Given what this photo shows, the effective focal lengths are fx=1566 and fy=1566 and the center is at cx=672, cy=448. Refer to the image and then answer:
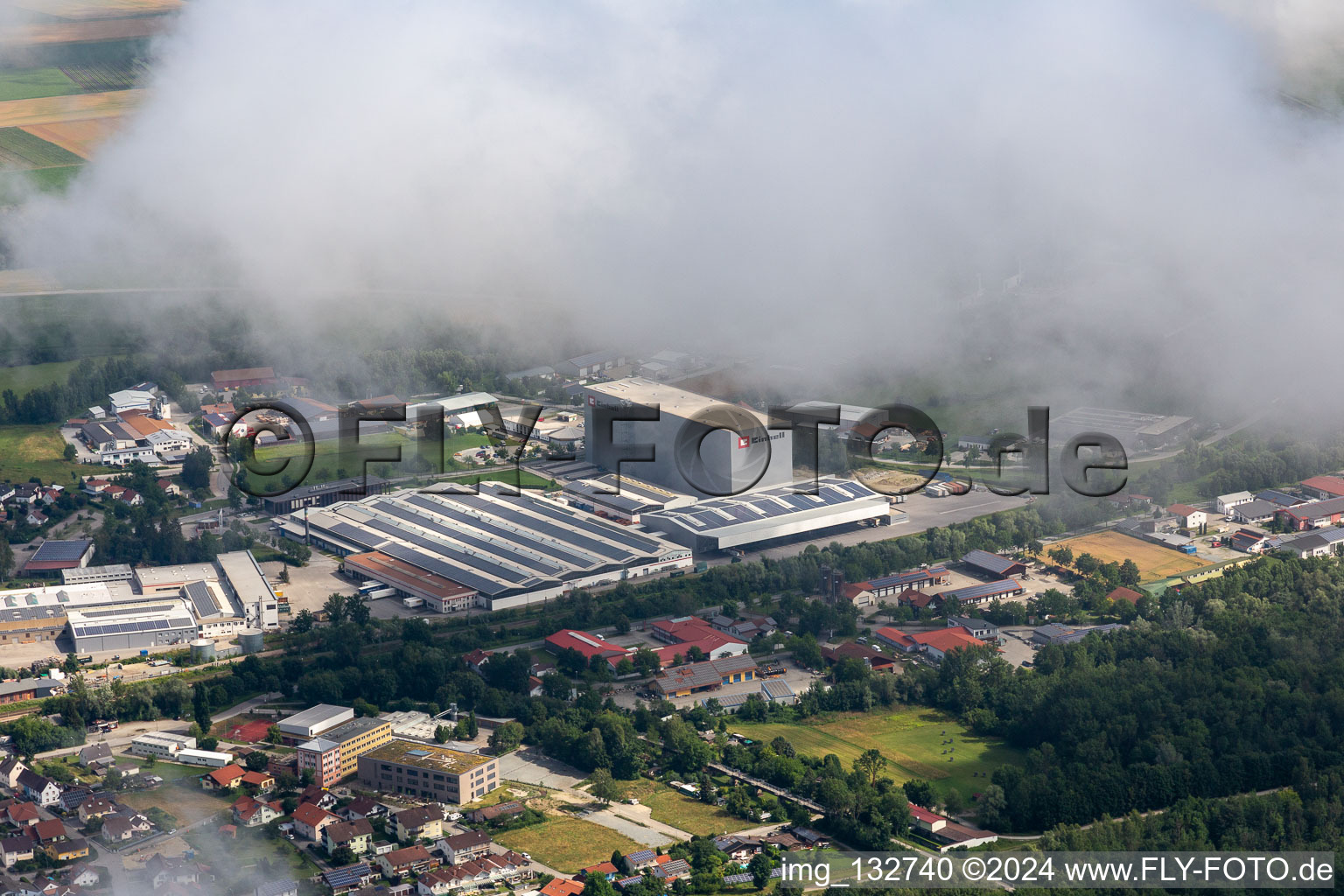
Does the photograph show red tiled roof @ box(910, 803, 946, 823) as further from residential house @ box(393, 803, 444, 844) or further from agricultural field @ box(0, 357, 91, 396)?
agricultural field @ box(0, 357, 91, 396)

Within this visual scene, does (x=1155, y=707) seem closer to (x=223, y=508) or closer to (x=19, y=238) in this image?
(x=223, y=508)

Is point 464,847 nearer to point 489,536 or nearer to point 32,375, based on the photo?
point 489,536

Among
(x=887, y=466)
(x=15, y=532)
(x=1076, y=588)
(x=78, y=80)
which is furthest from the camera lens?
(x=78, y=80)

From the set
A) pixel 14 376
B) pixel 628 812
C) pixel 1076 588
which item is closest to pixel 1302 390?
pixel 1076 588

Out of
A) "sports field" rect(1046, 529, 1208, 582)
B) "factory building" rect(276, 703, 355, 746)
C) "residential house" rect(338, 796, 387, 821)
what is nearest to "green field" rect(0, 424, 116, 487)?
"factory building" rect(276, 703, 355, 746)

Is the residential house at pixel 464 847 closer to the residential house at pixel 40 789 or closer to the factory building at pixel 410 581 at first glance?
the residential house at pixel 40 789

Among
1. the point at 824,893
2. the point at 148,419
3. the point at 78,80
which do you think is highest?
the point at 78,80
